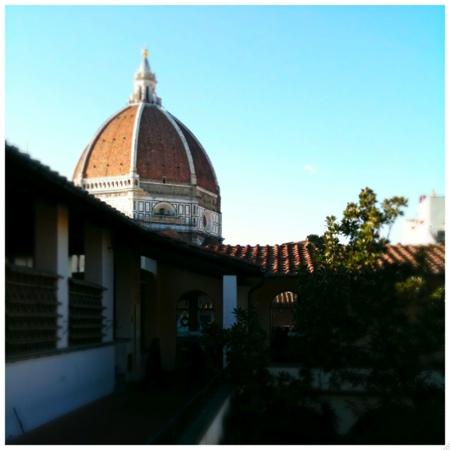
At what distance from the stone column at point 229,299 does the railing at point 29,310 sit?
4287mm

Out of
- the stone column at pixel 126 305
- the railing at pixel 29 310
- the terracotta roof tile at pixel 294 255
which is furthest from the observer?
the stone column at pixel 126 305

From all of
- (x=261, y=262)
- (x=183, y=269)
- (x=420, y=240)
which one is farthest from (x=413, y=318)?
(x=183, y=269)

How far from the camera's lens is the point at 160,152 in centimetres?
6431

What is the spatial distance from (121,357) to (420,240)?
538 centimetres

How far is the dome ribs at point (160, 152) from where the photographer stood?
63.3 meters

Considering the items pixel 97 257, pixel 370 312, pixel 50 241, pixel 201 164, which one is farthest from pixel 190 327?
pixel 201 164

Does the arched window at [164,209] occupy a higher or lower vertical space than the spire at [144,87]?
lower

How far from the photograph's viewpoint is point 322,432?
10281mm

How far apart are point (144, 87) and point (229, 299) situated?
193ft

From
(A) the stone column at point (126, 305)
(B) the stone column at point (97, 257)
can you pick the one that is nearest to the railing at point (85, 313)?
(B) the stone column at point (97, 257)

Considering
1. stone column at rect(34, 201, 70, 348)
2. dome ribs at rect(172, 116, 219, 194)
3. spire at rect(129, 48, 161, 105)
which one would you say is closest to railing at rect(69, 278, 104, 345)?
stone column at rect(34, 201, 70, 348)

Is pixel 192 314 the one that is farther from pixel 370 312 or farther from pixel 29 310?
pixel 370 312

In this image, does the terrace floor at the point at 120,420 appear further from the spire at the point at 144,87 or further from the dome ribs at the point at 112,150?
the spire at the point at 144,87

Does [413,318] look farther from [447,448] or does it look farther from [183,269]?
[183,269]
